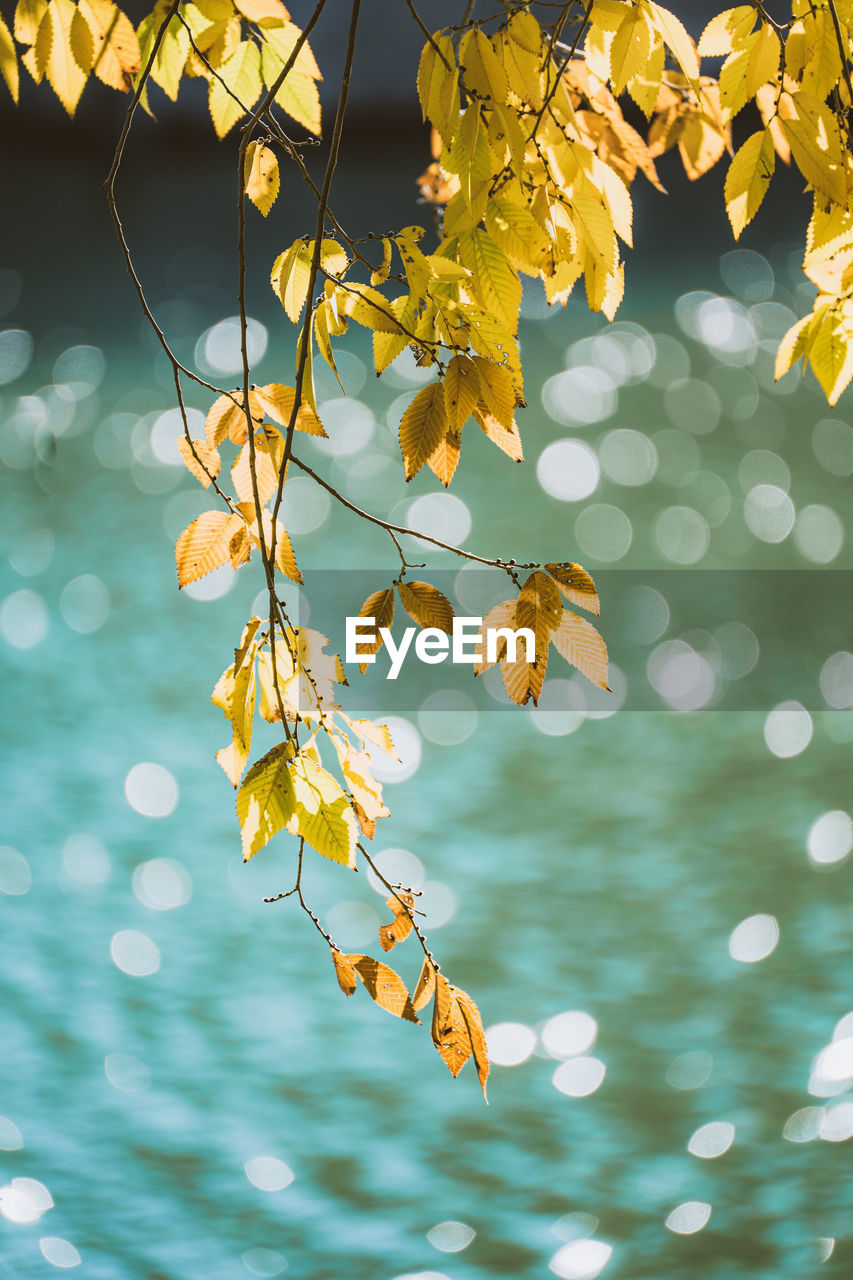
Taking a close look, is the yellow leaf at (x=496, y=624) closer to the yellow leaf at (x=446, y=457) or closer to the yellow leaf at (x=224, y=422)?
the yellow leaf at (x=446, y=457)

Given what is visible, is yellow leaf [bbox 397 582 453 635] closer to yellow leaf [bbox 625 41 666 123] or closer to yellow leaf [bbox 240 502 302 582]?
yellow leaf [bbox 240 502 302 582]

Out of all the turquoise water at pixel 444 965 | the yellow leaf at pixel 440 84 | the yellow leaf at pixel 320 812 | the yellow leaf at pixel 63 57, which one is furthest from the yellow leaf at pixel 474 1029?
the turquoise water at pixel 444 965

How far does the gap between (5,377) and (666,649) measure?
202 cm

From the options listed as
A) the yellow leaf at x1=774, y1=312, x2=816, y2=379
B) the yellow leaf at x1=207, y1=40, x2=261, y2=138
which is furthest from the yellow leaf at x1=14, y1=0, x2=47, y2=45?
the yellow leaf at x1=774, y1=312, x2=816, y2=379

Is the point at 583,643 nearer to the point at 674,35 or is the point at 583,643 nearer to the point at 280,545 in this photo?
the point at 280,545

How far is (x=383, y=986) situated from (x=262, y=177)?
504 mm

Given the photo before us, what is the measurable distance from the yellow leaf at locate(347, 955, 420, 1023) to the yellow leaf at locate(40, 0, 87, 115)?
54 centimetres

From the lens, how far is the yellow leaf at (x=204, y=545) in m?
0.62

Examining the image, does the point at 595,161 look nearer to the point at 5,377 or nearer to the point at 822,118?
the point at 822,118

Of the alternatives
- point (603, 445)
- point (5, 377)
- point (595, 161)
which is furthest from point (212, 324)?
point (595, 161)

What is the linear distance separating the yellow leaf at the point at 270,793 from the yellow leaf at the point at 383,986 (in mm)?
118

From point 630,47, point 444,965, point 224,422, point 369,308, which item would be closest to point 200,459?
point 224,422

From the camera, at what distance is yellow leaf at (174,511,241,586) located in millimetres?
621

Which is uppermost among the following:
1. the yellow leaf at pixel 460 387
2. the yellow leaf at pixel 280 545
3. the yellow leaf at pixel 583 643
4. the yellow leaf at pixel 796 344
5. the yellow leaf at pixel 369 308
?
the yellow leaf at pixel 796 344
